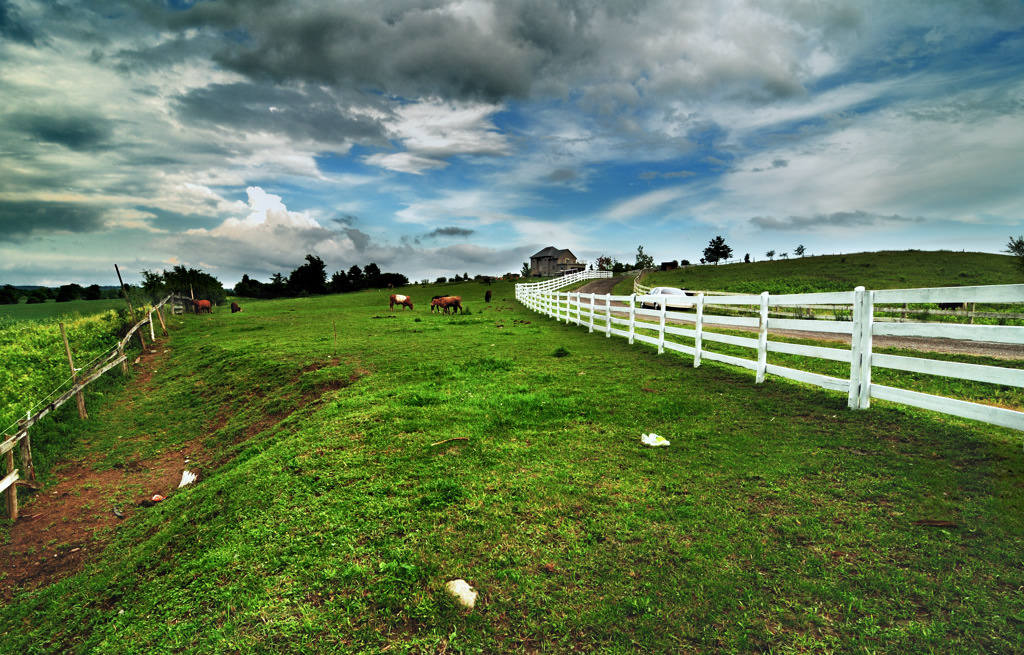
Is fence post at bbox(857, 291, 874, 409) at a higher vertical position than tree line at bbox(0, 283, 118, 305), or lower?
lower

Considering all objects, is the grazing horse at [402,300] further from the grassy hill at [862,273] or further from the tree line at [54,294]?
the tree line at [54,294]

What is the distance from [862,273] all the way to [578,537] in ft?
177

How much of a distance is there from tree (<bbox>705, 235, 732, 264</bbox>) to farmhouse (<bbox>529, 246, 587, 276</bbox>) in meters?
26.5

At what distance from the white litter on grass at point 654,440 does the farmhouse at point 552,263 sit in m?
83.8

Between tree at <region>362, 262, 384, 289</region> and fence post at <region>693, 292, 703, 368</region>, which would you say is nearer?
fence post at <region>693, 292, 703, 368</region>

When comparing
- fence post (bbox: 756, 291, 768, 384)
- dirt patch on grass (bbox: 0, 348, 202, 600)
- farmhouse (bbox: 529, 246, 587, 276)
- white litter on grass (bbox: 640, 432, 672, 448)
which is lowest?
dirt patch on grass (bbox: 0, 348, 202, 600)

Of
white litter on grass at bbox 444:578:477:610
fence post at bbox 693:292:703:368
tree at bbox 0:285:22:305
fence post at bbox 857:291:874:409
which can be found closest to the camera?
white litter on grass at bbox 444:578:477:610

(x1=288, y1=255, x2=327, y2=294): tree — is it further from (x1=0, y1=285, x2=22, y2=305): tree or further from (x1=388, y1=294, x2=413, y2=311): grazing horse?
(x1=388, y1=294, x2=413, y2=311): grazing horse

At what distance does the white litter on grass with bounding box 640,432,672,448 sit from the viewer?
520 cm

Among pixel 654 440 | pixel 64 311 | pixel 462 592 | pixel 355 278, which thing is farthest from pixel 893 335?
pixel 355 278

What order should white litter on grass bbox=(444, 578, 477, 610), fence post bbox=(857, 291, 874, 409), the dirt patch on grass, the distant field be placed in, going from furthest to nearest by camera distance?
1. the distant field
2. fence post bbox=(857, 291, 874, 409)
3. the dirt patch on grass
4. white litter on grass bbox=(444, 578, 477, 610)

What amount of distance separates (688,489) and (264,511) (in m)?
4.15

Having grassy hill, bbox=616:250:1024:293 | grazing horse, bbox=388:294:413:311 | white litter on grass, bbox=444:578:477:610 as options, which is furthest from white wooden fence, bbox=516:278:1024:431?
grassy hill, bbox=616:250:1024:293

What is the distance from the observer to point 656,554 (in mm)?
3277
